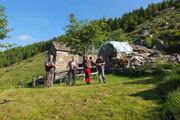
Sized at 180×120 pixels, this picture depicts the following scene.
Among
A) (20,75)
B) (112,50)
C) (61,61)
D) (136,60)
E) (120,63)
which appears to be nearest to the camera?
(136,60)

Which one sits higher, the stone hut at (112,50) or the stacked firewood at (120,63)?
the stone hut at (112,50)

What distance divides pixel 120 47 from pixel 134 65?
4.26 metres

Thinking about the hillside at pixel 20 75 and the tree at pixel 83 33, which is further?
the hillside at pixel 20 75

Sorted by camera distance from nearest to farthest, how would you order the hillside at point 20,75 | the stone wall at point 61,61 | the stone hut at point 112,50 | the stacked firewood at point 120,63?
the stacked firewood at point 120,63
the stone hut at point 112,50
the stone wall at point 61,61
the hillside at point 20,75

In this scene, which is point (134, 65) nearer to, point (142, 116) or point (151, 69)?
point (151, 69)

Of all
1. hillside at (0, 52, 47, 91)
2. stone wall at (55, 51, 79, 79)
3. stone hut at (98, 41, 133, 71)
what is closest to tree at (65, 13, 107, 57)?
stone hut at (98, 41, 133, 71)

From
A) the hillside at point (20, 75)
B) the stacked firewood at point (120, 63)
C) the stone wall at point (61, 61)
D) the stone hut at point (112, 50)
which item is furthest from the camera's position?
the hillside at point (20, 75)

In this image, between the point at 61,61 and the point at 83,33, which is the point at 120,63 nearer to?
the point at 83,33

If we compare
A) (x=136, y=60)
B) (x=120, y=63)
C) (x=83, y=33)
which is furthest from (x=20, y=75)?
(x=136, y=60)

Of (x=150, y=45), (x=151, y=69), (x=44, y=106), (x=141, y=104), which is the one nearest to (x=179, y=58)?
(x=151, y=69)

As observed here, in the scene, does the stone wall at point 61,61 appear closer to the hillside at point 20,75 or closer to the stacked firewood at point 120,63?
the hillside at point 20,75

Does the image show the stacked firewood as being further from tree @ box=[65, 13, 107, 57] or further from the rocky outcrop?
tree @ box=[65, 13, 107, 57]

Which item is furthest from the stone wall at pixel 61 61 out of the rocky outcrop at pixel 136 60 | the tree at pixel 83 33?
the rocky outcrop at pixel 136 60

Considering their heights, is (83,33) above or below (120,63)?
above
